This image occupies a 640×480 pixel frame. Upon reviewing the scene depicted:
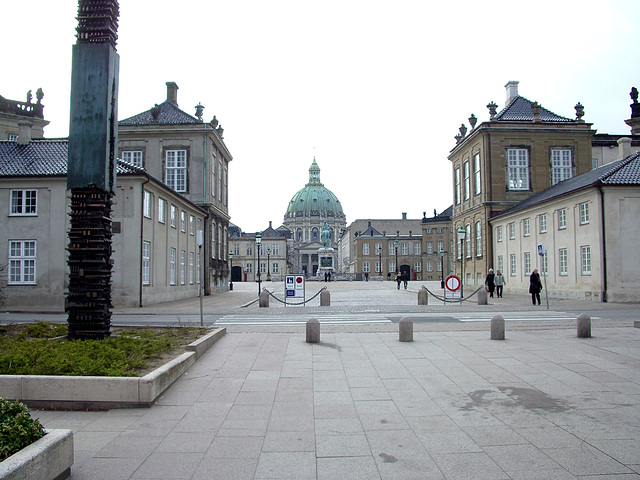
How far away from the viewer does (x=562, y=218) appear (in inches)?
1281

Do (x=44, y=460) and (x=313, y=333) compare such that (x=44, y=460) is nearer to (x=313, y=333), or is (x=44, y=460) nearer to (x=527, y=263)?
(x=313, y=333)

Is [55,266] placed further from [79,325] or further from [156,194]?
[79,325]

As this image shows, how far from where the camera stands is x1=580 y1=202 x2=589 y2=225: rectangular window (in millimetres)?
29719

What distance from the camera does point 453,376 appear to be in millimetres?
9688

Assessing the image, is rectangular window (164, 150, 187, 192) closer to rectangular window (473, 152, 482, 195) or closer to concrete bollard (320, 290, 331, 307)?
concrete bollard (320, 290, 331, 307)

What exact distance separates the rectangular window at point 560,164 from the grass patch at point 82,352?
1596 inches

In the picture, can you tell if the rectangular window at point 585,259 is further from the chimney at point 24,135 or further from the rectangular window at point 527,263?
the chimney at point 24,135

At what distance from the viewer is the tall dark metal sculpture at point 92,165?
10.9 meters

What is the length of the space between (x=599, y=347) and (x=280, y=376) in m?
7.18

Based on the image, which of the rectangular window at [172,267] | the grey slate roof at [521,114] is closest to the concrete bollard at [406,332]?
the rectangular window at [172,267]

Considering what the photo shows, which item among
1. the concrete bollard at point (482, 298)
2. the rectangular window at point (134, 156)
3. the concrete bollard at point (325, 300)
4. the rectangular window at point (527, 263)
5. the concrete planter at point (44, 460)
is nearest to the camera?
the concrete planter at point (44, 460)

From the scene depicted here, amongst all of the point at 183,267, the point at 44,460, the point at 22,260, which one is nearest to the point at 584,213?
the point at 183,267

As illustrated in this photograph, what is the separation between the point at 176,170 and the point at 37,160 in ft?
48.2

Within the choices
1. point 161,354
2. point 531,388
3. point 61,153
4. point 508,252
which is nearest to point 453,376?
point 531,388
